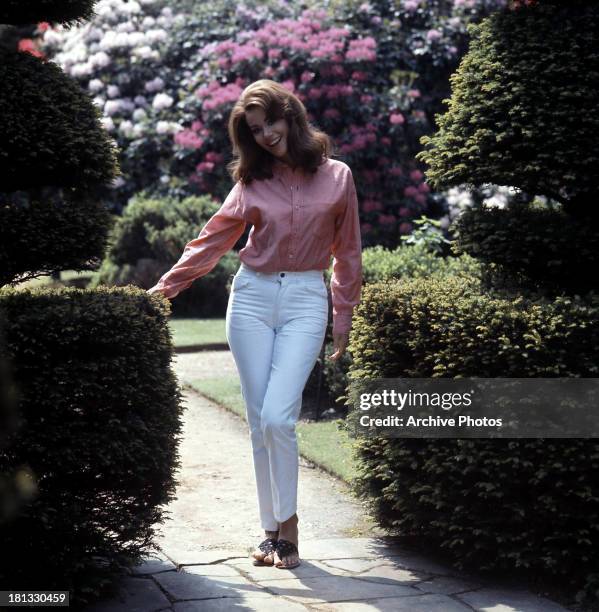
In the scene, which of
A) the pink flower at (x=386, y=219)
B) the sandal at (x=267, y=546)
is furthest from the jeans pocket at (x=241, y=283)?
the pink flower at (x=386, y=219)

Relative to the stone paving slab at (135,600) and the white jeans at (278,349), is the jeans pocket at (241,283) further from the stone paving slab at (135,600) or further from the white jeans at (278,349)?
the stone paving slab at (135,600)

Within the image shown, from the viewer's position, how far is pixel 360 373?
15.8 feet

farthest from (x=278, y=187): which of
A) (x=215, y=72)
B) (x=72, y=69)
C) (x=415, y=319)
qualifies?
(x=72, y=69)

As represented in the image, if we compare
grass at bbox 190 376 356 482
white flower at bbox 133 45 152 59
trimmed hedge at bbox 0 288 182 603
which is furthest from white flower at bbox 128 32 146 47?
trimmed hedge at bbox 0 288 182 603

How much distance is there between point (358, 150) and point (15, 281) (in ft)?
31.1

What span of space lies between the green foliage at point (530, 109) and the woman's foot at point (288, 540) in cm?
177

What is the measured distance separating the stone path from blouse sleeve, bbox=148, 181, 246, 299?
1.20 meters

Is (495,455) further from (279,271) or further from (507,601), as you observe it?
(279,271)

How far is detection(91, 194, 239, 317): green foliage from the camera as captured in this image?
12.8 meters

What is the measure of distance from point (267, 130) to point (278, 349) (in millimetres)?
950

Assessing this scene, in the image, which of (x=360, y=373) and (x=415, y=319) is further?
(x=360, y=373)

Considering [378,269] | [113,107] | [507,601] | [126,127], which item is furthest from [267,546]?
[113,107]

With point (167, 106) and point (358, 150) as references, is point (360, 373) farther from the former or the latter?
point (167, 106)

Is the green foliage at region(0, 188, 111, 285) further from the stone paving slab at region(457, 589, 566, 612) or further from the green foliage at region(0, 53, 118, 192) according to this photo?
the stone paving slab at region(457, 589, 566, 612)
